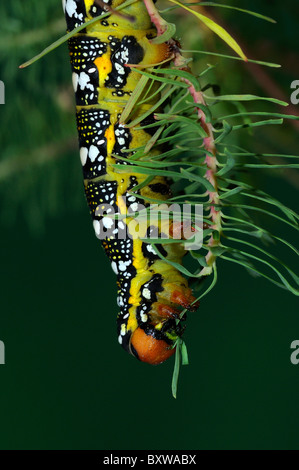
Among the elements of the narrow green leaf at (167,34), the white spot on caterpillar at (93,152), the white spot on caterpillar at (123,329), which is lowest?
the white spot on caterpillar at (123,329)

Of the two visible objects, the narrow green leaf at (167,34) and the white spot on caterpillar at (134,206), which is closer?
the narrow green leaf at (167,34)

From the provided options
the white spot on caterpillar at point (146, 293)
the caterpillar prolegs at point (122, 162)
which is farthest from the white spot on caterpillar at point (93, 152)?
the white spot on caterpillar at point (146, 293)

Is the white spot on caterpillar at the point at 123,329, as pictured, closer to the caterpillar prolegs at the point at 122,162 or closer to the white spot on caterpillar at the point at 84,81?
the caterpillar prolegs at the point at 122,162

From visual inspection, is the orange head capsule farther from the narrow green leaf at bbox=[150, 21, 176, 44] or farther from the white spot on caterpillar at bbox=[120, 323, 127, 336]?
the narrow green leaf at bbox=[150, 21, 176, 44]

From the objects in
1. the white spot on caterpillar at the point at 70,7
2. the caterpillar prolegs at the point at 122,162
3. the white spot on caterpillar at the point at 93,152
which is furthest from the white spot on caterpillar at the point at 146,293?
the white spot on caterpillar at the point at 70,7

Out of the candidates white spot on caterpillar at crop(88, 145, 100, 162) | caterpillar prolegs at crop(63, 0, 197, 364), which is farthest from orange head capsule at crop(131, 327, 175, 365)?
white spot on caterpillar at crop(88, 145, 100, 162)

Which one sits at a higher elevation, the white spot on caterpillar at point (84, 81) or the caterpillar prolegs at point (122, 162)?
the white spot on caterpillar at point (84, 81)

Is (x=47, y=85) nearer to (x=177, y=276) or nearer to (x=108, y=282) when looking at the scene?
(x=177, y=276)

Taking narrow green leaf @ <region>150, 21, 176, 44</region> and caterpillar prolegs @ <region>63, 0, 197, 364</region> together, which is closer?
narrow green leaf @ <region>150, 21, 176, 44</region>

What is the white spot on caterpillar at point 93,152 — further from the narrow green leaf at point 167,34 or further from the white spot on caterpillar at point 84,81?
the narrow green leaf at point 167,34
